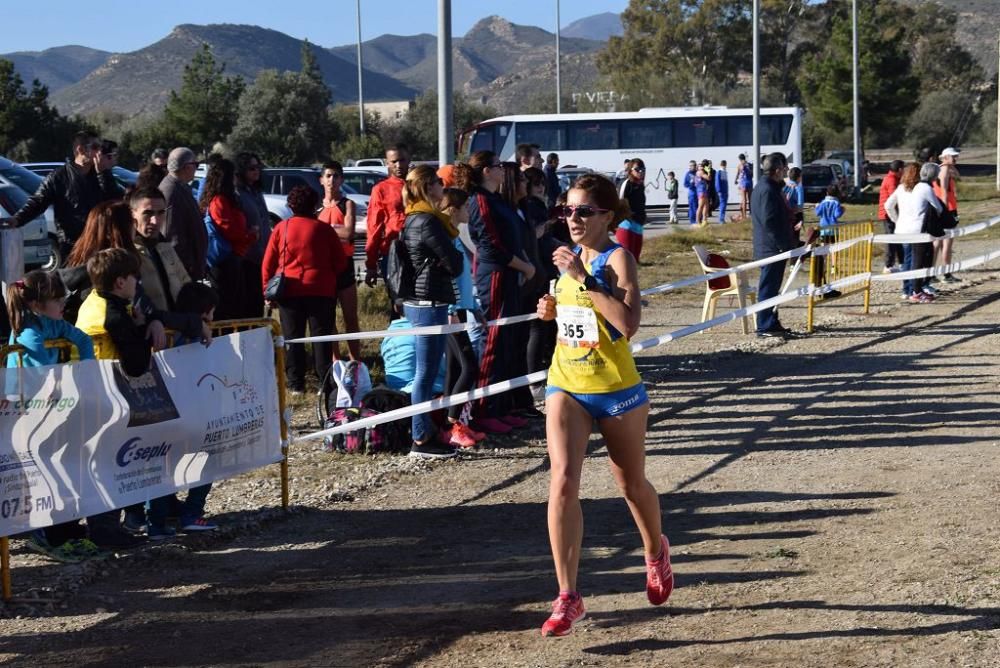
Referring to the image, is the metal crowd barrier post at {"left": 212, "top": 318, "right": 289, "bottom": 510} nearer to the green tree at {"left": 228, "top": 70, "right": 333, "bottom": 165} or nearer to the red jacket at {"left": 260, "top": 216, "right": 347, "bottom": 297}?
the red jacket at {"left": 260, "top": 216, "right": 347, "bottom": 297}

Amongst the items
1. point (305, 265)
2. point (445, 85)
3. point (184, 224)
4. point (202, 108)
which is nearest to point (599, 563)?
point (184, 224)

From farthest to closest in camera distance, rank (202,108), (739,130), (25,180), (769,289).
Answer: (202,108) < (739,130) < (25,180) < (769,289)

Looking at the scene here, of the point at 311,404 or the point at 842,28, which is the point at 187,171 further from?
the point at 842,28

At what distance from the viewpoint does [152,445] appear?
712 cm

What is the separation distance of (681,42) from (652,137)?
49938 millimetres

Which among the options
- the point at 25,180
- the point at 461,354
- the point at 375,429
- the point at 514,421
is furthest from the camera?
the point at 25,180

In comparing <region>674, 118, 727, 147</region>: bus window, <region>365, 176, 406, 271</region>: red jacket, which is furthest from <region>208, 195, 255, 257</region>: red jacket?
<region>674, 118, 727, 147</region>: bus window

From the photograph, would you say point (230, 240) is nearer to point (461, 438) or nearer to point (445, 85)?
point (445, 85)

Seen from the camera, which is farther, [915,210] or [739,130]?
[739,130]

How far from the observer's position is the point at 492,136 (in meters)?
48.2

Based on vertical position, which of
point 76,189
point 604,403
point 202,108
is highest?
point 202,108

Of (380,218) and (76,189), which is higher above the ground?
(76,189)

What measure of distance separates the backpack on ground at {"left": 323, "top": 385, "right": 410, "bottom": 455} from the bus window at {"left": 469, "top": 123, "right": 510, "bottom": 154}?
39.0 metres

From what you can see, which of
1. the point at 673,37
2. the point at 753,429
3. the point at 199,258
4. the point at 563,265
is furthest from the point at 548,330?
the point at 673,37
